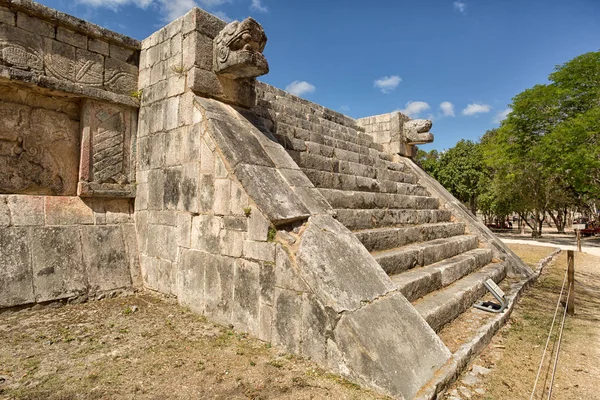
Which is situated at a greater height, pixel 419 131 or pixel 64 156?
pixel 419 131

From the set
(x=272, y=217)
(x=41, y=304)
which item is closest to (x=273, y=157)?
(x=272, y=217)

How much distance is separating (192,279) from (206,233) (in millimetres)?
593

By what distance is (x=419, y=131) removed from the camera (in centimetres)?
842

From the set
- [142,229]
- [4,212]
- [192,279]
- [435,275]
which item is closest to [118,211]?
[142,229]

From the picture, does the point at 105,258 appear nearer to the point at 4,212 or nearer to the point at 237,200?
Answer: the point at 4,212

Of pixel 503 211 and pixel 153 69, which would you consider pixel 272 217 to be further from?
pixel 503 211

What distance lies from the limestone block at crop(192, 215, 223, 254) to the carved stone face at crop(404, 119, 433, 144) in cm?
628

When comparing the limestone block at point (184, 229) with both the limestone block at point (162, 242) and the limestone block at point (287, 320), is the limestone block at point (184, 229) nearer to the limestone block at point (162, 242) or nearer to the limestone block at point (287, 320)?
the limestone block at point (162, 242)

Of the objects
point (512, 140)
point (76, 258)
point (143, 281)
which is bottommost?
point (143, 281)

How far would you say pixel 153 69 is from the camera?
4723 mm

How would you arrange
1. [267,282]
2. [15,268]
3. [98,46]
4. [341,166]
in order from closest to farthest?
[267,282]
[15,268]
[98,46]
[341,166]

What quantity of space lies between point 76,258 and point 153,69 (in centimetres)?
268

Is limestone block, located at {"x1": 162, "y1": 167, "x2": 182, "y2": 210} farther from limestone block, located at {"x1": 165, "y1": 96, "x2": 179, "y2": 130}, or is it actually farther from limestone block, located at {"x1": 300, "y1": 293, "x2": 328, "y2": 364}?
limestone block, located at {"x1": 300, "y1": 293, "x2": 328, "y2": 364}

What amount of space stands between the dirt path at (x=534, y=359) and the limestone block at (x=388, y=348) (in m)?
0.30
